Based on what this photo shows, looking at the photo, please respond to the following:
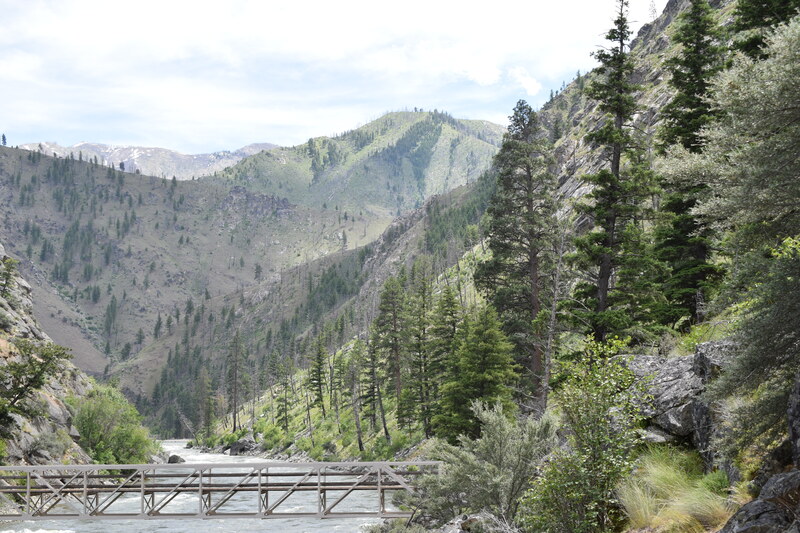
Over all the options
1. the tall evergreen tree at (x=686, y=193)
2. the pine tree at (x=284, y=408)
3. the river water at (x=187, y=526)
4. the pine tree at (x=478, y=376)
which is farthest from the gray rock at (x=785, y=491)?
the pine tree at (x=284, y=408)

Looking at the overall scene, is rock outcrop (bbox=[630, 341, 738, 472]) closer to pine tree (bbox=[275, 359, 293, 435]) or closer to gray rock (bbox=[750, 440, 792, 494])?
gray rock (bbox=[750, 440, 792, 494])

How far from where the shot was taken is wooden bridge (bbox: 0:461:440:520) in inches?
1029

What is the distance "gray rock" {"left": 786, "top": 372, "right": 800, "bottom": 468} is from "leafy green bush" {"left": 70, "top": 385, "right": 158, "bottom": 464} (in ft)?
204

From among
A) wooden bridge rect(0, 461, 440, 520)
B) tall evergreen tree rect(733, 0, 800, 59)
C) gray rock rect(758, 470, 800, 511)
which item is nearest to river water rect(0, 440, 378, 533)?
wooden bridge rect(0, 461, 440, 520)

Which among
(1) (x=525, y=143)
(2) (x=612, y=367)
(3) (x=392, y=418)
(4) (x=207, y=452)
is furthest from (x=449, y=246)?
(2) (x=612, y=367)

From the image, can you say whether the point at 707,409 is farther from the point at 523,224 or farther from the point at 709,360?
the point at 523,224

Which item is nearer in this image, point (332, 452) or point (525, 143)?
point (525, 143)

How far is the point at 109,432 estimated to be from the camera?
201ft

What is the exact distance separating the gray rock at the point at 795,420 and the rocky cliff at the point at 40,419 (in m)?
48.3

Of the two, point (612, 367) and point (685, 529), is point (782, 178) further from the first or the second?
point (685, 529)

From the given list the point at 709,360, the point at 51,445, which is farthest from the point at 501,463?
the point at 51,445

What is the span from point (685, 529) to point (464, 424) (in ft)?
84.9

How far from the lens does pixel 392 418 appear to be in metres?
78.8

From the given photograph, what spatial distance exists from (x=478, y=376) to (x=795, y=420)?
93.4 ft
